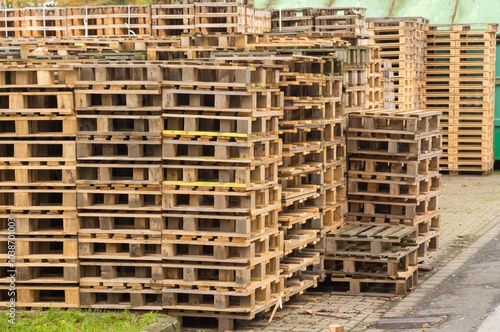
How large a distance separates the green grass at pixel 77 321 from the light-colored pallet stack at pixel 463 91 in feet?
70.3

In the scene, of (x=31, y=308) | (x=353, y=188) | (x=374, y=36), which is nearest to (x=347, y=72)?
(x=353, y=188)

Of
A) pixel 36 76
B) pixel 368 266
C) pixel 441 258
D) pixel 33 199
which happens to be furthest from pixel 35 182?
pixel 441 258

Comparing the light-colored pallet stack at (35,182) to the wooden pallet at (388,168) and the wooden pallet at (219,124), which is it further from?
the wooden pallet at (388,168)

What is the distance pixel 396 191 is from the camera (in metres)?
16.6

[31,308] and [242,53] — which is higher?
[242,53]

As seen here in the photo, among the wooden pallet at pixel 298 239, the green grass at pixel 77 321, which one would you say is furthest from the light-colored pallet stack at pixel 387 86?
the green grass at pixel 77 321

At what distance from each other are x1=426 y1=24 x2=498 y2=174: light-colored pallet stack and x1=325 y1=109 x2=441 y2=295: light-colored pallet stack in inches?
604

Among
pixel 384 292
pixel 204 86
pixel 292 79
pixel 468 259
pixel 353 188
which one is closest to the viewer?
pixel 204 86

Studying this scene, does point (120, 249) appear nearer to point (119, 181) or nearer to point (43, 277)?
point (119, 181)

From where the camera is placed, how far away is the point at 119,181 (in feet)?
42.0

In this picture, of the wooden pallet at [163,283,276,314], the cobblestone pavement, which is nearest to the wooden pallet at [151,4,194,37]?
the cobblestone pavement

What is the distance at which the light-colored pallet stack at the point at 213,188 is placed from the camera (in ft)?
41.1

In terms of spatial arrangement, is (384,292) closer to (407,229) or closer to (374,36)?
(407,229)

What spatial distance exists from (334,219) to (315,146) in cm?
161
